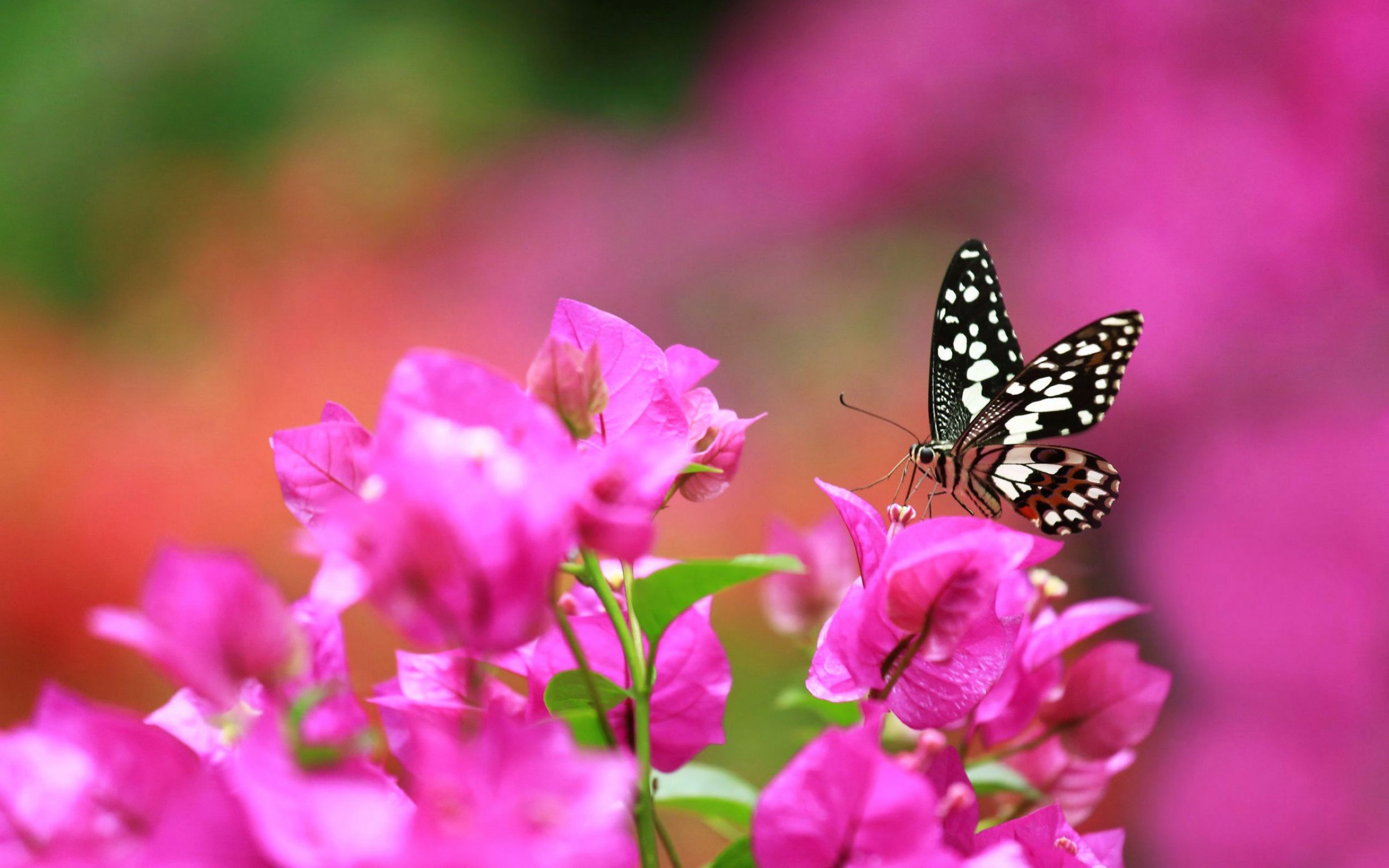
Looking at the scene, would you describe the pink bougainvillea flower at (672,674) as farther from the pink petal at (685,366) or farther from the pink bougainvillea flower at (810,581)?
the pink bougainvillea flower at (810,581)

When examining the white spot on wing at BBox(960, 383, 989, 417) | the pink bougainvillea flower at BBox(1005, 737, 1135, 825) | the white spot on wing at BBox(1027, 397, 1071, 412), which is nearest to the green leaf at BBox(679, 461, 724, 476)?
the pink bougainvillea flower at BBox(1005, 737, 1135, 825)

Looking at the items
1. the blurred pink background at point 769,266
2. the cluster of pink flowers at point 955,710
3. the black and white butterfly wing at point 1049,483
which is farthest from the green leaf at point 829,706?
the blurred pink background at point 769,266

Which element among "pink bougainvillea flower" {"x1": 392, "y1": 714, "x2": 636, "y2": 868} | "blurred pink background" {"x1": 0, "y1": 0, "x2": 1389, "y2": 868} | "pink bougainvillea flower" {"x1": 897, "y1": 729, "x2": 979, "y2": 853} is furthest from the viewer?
"blurred pink background" {"x1": 0, "y1": 0, "x2": 1389, "y2": 868}

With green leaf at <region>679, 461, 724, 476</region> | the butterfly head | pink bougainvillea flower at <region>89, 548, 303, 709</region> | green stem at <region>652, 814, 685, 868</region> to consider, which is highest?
green leaf at <region>679, 461, 724, 476</region>

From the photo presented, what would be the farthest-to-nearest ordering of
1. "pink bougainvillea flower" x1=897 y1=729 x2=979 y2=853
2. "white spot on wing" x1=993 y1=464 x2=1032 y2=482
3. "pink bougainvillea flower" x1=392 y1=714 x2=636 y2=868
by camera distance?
"white spot on wing" x1=993 y1=464 x2=1032 y2=482 < "pink bougainvillea flower" x1=897 y1=729 x2=979 y2=853 < "pink bougainvillea flower" x1=392 y1=714 x2=636 y2=868

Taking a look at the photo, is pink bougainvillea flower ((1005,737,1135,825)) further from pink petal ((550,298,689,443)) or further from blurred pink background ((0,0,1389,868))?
blurred pink background ((0,0,1389,868))

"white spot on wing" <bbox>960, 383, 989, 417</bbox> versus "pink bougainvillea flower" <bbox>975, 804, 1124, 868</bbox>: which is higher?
"white spot on wing" <bbox>960, 383, 989, 417</bbox>
